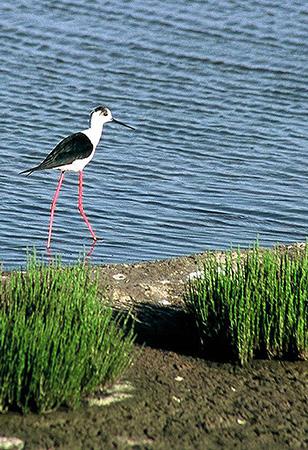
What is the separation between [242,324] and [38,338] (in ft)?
3.80

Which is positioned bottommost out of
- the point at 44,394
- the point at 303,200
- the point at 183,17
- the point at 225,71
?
the point at 44,394

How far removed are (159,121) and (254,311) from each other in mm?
6666

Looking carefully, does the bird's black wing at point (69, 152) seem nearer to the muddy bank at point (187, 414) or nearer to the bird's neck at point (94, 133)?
the bird's neck at point (94, 133)

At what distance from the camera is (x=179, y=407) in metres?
5.98

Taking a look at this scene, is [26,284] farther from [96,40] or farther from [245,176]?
[96,40]

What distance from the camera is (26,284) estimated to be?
6.42 meters

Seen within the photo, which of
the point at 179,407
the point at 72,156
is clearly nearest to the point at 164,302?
the point at 179,407

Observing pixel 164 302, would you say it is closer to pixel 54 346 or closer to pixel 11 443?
pixel 54 346

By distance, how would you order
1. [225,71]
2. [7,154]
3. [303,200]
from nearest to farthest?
[303,200] < [7,154] < [225,71]

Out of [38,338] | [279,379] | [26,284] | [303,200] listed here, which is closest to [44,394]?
[38,338]

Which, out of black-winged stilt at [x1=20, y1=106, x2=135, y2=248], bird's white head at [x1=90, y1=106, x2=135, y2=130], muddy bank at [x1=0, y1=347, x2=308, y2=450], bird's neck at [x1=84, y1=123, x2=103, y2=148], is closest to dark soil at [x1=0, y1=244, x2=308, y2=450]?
muddy bank at [x1=0, y1=347, x2=308, y2=450]

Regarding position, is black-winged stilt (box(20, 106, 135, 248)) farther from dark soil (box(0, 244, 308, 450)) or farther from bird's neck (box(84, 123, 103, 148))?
dark soil (box(0, 244, 308, 450))

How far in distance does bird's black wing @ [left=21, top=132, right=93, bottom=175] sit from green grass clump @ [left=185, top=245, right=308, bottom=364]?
368 centimetres

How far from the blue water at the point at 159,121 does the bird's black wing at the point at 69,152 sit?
493 millimetres
